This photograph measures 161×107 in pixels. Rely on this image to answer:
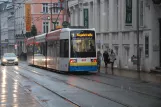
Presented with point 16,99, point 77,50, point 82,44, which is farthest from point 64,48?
point 16,99

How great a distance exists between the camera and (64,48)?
1166 inches

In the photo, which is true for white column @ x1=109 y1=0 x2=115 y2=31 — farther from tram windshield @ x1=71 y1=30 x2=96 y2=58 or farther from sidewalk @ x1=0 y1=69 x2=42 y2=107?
sidewalk @ x1=0 y1=69 x2=42 y2=107

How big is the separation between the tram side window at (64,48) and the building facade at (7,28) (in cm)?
8069

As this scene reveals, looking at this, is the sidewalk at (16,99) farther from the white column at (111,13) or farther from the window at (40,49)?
the white column at (111,13)

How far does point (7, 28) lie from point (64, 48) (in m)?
89.7

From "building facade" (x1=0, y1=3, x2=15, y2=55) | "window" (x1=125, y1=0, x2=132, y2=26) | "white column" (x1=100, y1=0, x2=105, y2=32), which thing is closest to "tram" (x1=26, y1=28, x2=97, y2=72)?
"window" (x1=125, y1=0, x2=132, y2=26)

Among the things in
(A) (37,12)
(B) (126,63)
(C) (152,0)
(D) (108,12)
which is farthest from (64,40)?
(A) (37,12)

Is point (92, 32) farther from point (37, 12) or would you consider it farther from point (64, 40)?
point (37, 12)

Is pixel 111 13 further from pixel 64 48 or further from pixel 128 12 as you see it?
pixel 64 48

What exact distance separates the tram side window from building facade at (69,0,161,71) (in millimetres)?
7036

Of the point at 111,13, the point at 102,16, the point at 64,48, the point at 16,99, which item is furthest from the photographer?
the point at 102,16

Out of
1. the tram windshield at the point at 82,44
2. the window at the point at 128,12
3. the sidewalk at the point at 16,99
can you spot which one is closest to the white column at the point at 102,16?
the window at the point at 128,12

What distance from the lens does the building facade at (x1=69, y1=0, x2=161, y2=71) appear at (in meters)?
32.8

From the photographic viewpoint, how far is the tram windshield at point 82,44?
95.0 feet
